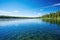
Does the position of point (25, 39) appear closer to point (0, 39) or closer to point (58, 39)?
point (0, 39)

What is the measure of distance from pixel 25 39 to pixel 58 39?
19.5ft

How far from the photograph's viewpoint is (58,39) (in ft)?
56.1

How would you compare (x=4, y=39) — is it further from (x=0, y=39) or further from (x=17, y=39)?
(x=17, y=39)

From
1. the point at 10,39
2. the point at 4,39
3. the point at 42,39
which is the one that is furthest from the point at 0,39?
the point at 42,39

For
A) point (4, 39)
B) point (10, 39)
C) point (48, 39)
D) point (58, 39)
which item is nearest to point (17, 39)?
point (10, 39)

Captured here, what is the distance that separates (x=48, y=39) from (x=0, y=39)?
28.4 ft

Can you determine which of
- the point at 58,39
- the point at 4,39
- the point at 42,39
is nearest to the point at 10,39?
the point at 4,39

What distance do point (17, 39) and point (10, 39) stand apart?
4.18 feet

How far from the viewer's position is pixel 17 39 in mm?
17156

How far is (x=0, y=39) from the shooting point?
55.9ft

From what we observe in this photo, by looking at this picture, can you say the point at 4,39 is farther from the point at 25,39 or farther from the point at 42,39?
the point at 42,39

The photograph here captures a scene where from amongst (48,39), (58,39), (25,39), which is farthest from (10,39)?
(58,39)

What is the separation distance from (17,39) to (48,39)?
5.61m

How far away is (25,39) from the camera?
56.6 ft
